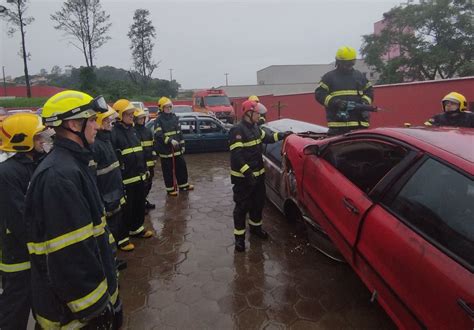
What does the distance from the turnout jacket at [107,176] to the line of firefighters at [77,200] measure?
0.01m

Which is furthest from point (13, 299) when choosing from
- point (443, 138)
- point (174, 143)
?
point (174, 143)

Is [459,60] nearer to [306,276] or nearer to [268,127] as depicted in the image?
[268,127]

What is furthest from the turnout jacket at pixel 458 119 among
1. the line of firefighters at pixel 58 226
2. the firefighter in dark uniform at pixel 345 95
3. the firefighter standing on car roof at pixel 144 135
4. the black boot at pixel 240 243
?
the line of firefighters at pixel 58 226

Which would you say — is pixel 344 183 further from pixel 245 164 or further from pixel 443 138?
pixel 245 164

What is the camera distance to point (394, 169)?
2.30 m

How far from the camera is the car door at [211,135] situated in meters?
10.9

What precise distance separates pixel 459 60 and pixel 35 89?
41293 mm

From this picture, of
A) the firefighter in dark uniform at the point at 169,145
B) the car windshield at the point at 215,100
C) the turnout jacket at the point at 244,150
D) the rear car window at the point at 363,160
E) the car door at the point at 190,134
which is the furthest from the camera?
the car windshield at the point at 215,100

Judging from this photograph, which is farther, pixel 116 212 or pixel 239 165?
pixel 239 165

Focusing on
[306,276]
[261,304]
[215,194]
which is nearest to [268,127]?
[215,194]

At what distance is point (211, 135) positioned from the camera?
10922 millimetres

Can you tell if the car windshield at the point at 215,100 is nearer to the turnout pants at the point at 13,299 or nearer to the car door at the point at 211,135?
the car door at the point at 211,135

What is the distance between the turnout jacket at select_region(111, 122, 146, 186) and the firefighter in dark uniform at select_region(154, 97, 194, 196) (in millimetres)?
2030

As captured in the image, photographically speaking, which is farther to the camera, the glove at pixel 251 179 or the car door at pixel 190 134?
the car door at pixel 190 134
